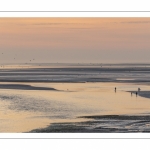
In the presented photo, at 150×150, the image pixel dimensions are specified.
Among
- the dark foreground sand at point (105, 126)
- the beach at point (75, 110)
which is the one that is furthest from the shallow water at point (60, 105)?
Result: the dark foreground sand at point (105, 126)

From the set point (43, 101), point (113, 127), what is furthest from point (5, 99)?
point (113, 127)

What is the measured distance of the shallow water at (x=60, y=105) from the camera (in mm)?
22391

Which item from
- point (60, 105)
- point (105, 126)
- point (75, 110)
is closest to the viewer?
point (105, 126)

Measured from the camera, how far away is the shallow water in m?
22.4

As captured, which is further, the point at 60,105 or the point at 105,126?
the point at 60,105

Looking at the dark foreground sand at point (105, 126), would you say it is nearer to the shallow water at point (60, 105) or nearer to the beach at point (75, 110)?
the beach at point (75, 110)

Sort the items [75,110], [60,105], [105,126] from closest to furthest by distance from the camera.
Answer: [105,126] < [75,110] < [60,105]

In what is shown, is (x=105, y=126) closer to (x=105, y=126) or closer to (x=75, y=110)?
(x=105, y=126)

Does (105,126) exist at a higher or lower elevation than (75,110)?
lower

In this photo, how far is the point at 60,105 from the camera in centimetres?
2739

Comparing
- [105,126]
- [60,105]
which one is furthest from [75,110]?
[105,126]
